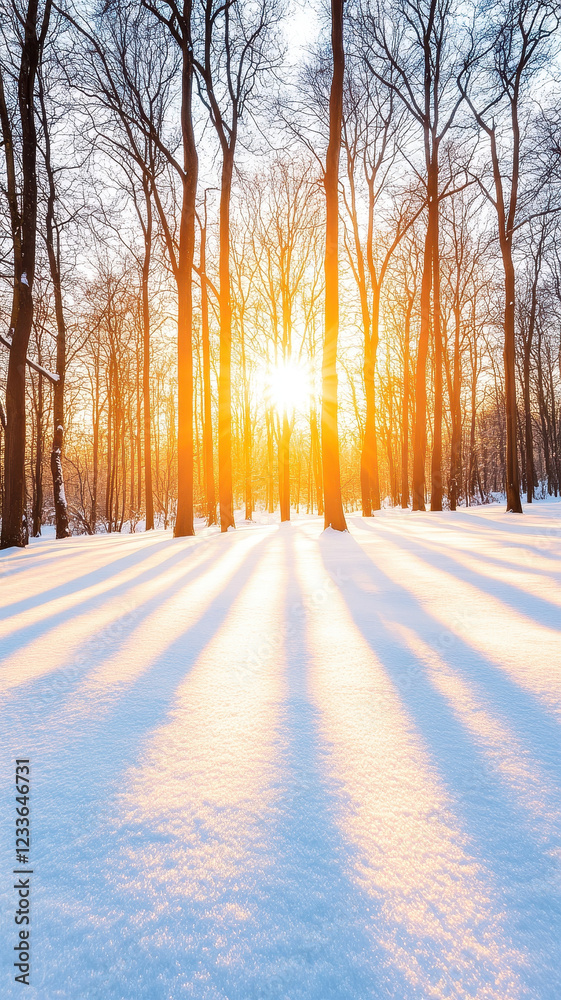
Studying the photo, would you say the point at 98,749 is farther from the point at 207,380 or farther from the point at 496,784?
the point at 207,380

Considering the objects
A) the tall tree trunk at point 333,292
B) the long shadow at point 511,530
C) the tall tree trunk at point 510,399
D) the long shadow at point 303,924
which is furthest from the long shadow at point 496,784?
the tall tree trunk at point 510,399

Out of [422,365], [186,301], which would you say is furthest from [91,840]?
[422,365]

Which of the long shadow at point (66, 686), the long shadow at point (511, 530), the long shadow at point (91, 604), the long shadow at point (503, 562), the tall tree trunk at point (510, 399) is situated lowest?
the long shadow at point (66, 686)

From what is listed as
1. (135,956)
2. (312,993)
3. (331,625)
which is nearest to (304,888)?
(312,993)

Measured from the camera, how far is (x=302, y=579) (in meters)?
3.51

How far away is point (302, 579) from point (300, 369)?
16141mm

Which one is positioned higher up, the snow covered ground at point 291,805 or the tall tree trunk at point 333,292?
the tall tree trunk at point 333,292

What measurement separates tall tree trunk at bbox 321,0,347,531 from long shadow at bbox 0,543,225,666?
2459 mm

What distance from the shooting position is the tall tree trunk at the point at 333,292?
634 centimetres

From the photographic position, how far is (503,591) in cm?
285

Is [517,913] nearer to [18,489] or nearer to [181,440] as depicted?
[181,440]

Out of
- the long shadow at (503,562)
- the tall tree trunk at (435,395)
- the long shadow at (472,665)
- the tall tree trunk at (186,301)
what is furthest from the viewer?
the tall tree trunk at (435,395)

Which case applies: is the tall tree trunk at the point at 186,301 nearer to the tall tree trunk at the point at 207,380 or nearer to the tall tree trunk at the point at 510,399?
the tall tree trunk at the point at 207,380

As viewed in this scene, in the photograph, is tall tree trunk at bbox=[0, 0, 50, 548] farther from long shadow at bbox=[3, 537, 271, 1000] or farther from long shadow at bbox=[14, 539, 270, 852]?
long shadow at bbox=[3, 537, 271, 1000]
